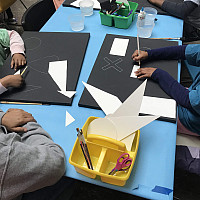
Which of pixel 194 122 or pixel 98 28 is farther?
pixel 98 28

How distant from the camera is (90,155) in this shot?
2.42ft

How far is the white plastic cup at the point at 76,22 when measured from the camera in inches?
52.0

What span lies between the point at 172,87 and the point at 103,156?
460mm

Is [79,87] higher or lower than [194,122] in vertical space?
higher

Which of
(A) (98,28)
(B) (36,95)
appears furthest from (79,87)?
(A) (98,28)

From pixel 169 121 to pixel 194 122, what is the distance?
0.20 m

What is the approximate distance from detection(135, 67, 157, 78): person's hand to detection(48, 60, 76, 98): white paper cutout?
0.33 meters

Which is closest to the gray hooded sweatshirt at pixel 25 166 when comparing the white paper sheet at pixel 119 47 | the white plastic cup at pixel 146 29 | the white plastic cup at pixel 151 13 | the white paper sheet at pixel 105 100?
the white paper sheet at pixel 105 100

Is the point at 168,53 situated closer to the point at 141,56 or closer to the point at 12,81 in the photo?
the point at 141,56

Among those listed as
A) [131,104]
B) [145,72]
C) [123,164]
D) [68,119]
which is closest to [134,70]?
[145,72]

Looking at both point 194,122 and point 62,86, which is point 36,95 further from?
point 194,122

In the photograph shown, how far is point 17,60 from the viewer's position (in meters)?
1.10

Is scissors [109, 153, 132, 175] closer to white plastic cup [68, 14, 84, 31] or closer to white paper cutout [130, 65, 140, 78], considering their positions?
white paper cutout [130, 65, 140, 78]

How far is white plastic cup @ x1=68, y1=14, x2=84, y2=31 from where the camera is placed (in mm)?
1320
